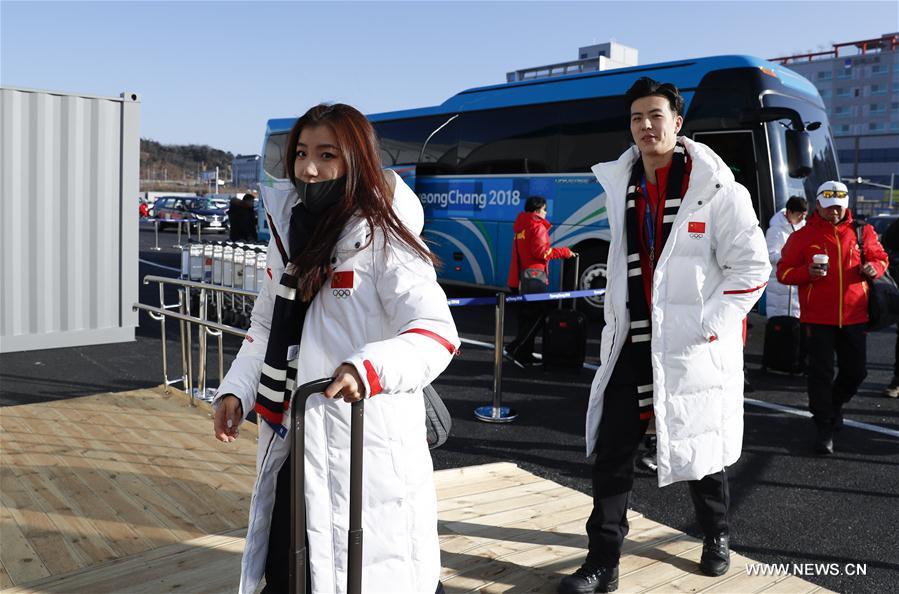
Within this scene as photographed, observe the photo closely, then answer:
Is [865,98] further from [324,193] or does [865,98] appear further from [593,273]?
[324,193]

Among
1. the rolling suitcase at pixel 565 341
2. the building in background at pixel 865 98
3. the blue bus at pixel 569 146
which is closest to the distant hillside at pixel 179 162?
the building in background at pixel 865 98

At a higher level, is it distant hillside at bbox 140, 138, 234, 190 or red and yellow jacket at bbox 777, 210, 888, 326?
distant hillside at bbox 140, 138, 234, 190

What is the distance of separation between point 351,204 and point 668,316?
5.12ft

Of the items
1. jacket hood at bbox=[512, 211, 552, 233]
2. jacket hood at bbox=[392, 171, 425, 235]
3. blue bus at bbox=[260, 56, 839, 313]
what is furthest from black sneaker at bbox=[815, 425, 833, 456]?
jacket hood at bbox=[392, 171, 425, 235]

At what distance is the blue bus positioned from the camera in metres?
9.88

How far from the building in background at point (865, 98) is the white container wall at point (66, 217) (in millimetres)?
86097

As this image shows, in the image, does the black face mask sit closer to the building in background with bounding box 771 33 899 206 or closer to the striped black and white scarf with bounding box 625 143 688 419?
the striped black and white scarf with bounding box 625 143 688 419

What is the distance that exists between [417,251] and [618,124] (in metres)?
9.99

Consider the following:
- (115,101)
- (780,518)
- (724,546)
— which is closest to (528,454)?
(780,518)

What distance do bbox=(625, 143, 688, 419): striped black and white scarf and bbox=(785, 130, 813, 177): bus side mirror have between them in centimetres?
764

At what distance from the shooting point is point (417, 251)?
2.00 metres

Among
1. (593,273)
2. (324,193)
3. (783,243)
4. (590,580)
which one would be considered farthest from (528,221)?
(324,193)

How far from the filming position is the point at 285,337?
2.05 m

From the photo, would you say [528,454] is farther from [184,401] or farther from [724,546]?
[184,401]
